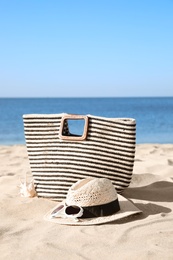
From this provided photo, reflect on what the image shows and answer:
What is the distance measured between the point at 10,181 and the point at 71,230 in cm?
181

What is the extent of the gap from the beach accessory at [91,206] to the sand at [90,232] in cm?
6

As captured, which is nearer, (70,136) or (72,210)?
(72,210)

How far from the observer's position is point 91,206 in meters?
3.13

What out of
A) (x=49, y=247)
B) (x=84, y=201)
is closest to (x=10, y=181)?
(x=84, y=201)

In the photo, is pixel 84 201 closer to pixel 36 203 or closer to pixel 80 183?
pixel 80 183

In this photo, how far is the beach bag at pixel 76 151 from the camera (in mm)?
3633

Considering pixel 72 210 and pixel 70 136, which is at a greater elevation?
pixel 70 136

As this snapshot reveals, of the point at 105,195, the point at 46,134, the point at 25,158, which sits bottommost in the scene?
the point at 25,158

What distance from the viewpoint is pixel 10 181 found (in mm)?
4684

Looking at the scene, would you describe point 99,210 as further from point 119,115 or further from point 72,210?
point 119,115

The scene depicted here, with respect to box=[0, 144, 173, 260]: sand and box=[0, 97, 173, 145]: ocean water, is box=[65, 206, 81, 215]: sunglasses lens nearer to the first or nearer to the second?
A: box=[0, 144, 173, 260]: sand

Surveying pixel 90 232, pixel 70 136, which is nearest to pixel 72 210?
pixel 90 232

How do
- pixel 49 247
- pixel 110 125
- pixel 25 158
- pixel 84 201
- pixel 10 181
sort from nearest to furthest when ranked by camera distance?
pixel 49 247 < pixel 84 201 < pixel 110 125 < pixel 10 181 < pixel 25 158

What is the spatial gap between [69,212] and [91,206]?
0.63ft
